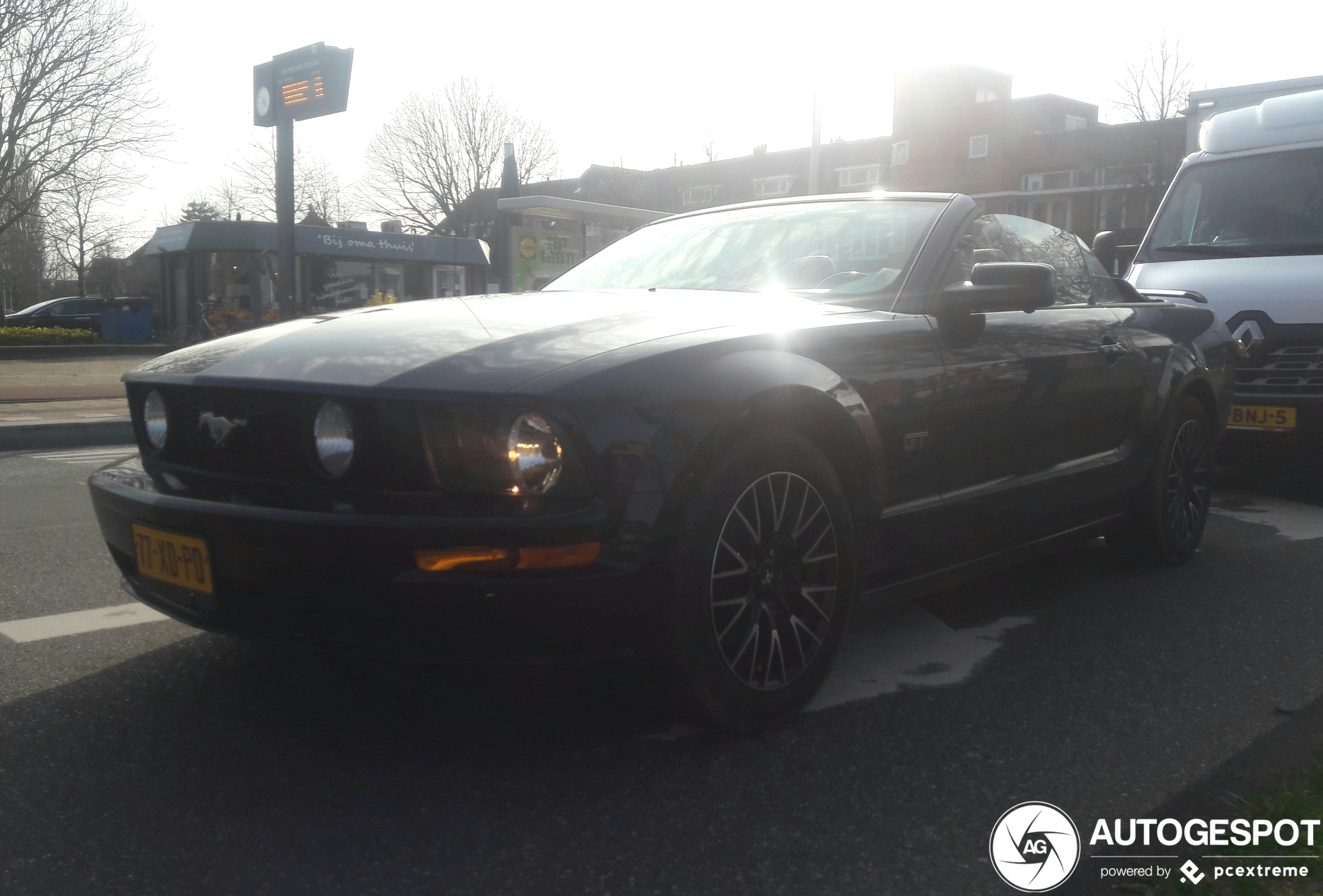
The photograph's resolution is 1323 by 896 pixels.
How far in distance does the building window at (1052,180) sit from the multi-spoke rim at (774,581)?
1739 inches

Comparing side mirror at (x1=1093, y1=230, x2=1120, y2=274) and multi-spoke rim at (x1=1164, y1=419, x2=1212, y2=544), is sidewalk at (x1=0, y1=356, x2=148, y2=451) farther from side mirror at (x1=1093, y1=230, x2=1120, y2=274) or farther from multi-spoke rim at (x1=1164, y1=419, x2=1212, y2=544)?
multi-spoke rim at (x1=1164, y1=419, x2=1212, y2=544)

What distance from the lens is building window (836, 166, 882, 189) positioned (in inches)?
2238

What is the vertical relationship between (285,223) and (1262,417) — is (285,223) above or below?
above

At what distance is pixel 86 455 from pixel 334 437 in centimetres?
735

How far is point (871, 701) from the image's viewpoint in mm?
3045

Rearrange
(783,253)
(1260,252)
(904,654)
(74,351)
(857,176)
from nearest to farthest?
(904,654), (783,253), (1260,252), (74,351), (857,176)

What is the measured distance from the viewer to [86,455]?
880cm

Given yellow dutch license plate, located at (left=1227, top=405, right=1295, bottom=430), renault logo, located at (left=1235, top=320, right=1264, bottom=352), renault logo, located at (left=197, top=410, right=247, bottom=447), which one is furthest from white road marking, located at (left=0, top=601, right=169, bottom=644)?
renault logo, located at (left=1235, top=320, right=1264, bottom=352)

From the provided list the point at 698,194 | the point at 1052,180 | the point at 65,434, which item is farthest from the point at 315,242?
the point at 698,194

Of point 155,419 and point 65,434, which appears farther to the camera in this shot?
point 65,434

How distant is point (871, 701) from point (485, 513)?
1.29 meters

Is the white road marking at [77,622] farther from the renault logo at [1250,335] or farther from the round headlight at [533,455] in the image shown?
the renault logo at [1250,335]

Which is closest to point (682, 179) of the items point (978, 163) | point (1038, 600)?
point (978, 163)

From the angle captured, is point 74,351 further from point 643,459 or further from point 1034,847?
point 1034,847
